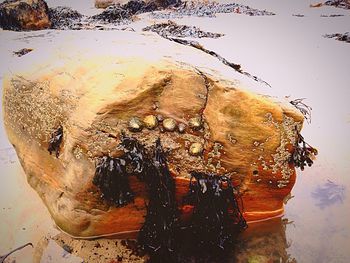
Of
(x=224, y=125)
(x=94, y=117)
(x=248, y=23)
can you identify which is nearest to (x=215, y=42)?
(x=248, y=23)

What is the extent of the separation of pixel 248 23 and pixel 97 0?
11.5 feet

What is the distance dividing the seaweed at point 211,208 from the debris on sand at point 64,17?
16.3ft

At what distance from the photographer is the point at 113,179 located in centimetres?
252

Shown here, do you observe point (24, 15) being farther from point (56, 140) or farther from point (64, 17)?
point (56, 140)

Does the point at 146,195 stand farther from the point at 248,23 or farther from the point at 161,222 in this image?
the point at 248,23

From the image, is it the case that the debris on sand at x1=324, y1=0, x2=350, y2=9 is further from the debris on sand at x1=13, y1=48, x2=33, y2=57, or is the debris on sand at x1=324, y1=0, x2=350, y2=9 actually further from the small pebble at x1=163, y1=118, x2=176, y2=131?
the small pebble at x1=163, y1=118, x2=176, y2=131

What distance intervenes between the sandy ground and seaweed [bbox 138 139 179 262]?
179mm

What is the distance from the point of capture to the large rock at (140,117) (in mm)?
2504

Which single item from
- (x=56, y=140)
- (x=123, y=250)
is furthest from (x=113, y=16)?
(x=123, y=250)

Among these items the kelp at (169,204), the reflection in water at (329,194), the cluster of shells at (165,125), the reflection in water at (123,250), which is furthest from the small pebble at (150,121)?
the reflection in water at (329,194)

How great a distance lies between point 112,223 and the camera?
2.79 m

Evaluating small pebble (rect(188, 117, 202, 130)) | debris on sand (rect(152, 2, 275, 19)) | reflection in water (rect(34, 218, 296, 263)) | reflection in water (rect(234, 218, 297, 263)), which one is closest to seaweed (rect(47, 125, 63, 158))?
reflection in water (rect(34, 218, 296, 263))

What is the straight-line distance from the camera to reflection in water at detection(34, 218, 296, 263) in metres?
2.63

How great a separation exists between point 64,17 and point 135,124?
5290 millimetres
